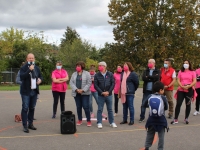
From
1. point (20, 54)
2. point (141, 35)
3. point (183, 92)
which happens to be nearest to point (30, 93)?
point (183, 92)

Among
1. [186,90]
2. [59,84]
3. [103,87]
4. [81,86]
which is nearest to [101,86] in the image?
[103,87]

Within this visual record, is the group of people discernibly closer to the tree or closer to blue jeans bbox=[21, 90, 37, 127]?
blue jeans bbox=[21, 90, 37, 127]

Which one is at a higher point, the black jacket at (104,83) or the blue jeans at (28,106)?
the black jacket at (104,83)

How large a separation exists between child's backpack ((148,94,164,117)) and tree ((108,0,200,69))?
81.0ft

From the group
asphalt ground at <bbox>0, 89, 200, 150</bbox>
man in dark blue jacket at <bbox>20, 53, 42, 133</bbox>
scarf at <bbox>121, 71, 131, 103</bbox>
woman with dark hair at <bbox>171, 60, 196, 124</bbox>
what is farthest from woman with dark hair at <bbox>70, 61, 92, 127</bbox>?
woman with dark hair at <bbox>171, 60, 196, 124</bbox>

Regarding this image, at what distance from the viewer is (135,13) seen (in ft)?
101

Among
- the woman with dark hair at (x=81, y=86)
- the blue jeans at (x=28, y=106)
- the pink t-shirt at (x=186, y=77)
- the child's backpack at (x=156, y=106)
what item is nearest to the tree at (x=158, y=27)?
the pink t-shirt at (x=186, y=77)

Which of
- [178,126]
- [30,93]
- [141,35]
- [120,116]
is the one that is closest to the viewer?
[30,93]

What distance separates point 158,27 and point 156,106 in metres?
27.6

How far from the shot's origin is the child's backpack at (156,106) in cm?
563

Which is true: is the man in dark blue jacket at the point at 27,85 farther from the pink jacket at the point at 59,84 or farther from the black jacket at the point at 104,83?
the pink jacket at the point at 59,84

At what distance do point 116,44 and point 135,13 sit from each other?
4.45 m

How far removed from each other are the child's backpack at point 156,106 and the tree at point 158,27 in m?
24.7

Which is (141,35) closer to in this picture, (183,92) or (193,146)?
(183,92)
